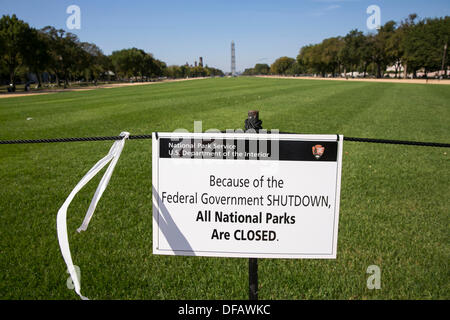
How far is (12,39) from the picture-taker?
51.2m

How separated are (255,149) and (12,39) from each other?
6392 centimetres

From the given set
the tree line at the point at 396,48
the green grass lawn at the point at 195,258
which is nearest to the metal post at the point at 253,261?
the green grass lawn at the point at 195,258

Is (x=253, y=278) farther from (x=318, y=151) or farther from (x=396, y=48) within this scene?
(x=396, y=48)

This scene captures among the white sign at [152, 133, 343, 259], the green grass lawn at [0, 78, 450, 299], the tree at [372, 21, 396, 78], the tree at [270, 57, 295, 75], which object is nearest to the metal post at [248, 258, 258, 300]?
the white sign at [152, 133, 343, 259]

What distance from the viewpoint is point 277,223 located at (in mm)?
2043

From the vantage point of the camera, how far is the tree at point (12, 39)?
5034cm

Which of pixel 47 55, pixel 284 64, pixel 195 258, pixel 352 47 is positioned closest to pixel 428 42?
pixel 352 47

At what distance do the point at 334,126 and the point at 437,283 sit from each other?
8.89 metres

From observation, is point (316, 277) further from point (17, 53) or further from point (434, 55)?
point (434, 55)

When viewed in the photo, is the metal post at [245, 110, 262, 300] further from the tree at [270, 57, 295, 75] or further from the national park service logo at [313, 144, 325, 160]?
the tree at [270, 57, 295, 75]

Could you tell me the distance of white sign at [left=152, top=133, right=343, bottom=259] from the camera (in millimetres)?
1949

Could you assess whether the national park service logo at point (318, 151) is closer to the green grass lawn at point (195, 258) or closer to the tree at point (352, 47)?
the green grass lawn at point (195, 258)

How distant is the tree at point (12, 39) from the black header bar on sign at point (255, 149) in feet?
198

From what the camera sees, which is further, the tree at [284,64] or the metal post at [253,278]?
the tree at [284,64]
